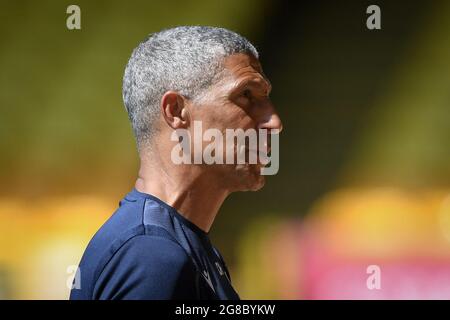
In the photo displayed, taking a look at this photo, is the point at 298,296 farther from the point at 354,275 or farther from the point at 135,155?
the point at 135,155

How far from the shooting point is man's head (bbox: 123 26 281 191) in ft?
4.89

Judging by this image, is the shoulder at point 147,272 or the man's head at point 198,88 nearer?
the shoulder at point 147,272

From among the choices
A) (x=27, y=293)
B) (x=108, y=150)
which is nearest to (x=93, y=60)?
(x=108, y=150)

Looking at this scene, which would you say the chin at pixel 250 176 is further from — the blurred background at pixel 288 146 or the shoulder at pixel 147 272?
the blurred background at pixel 288 146

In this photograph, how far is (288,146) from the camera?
4285 millimetres

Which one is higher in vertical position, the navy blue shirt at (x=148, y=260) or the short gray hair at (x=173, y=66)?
the short gray hair at (x=173, y=66)

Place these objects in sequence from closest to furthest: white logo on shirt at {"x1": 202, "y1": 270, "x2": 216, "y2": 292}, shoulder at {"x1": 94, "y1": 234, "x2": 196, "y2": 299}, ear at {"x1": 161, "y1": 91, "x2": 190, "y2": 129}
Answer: shoulder at {"x1": 94, "y1": 234, "x2": 196, "y2": 299} → white logo on shirt at {"x1": 202, "y1": 270, "x2": 216, "y2": 292} → ear at {"x1": 161, "y1": 91, "x2": 190, "y2": 129}

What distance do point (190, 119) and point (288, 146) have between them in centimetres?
282

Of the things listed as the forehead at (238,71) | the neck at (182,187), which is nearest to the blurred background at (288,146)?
the neck at (182,187)

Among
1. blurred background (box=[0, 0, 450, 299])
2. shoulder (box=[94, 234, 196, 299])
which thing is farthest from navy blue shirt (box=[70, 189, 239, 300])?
blurred background (box=[0, 0, 450, 299])

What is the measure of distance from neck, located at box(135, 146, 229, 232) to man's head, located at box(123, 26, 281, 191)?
0.02 m

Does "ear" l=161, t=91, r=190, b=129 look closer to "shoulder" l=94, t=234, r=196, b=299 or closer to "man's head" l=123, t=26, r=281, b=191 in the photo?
"man's head" l=123, t=26, r=281, b=191

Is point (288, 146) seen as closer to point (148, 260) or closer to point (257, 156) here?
point (257, 156)

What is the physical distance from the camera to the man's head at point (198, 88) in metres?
1.49
